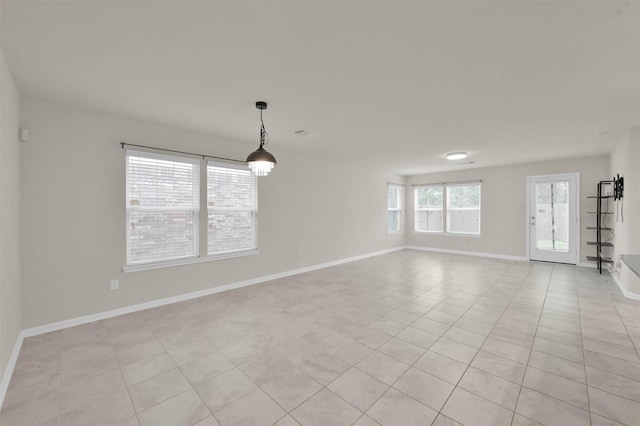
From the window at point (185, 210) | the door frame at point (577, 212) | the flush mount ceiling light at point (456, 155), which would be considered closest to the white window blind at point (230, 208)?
the window at point (185, 210)

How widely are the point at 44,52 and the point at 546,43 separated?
12.4 ft

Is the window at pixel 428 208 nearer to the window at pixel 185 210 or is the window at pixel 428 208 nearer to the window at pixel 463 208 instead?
the window at pixel 463 208

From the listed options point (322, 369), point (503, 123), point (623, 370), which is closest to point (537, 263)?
point (503, 123)

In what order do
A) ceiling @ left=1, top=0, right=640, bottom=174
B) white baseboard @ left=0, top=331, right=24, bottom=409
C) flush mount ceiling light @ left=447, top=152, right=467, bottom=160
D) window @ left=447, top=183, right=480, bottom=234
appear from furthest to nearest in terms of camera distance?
window @ left=447, top=183, right=480, bottom=234
flush mount ceiling light @ left=447, top=152, right=467, bottom=160
white baseboard @ left=0, top=331, right=24, bottom=409
ceiling @ left=1, top=0, right=640, bottom=174

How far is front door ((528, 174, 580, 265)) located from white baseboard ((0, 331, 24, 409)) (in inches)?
354

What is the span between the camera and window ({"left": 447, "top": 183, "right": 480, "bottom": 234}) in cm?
779

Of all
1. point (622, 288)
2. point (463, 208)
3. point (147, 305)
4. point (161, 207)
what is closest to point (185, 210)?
point (161, 207)

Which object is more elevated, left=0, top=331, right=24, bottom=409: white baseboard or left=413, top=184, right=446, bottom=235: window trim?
left=413, top=184, right=446, bottom=235: window trim

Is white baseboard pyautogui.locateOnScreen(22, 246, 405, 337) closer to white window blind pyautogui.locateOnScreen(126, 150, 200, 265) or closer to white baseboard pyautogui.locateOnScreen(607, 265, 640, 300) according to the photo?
white window blind pyautogui.locateOnScreen(126, 150, 200, 265)

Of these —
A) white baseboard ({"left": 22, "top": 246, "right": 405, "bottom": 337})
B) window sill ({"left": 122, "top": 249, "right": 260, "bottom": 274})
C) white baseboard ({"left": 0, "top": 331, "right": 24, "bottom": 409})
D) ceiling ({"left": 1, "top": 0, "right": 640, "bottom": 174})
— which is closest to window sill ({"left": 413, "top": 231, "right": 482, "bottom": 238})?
ceiling ({"left": 1, "top": 0, "right": 640, "bottom": 174})

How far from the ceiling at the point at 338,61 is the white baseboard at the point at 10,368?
98.0 inches

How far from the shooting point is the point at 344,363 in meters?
2.38

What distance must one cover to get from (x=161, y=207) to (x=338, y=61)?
3.10 m

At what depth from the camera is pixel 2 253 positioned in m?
2.16
